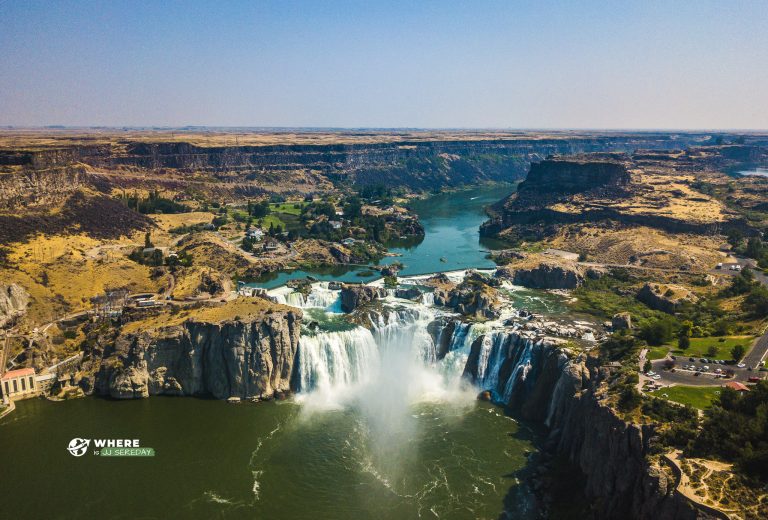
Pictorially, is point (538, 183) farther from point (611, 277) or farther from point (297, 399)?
point (297, 399)

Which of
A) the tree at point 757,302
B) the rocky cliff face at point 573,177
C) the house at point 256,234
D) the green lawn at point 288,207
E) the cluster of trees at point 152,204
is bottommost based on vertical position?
the house at point 256,234

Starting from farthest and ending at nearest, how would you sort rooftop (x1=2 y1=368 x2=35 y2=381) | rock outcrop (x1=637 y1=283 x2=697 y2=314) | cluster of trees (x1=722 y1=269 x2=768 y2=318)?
rock outcrop (x1=637 y1=283 x2=697 y2=314) < cluster of trees (x1=722 y1=269 x2=768 y2=318) < rooftop (x1=2 y1=368 x2=35 y2=381)

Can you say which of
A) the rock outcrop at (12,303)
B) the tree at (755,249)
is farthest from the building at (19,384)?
the tree at (755,249)

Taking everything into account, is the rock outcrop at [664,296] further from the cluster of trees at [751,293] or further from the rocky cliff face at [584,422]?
the rocky cliff face at [584,422]

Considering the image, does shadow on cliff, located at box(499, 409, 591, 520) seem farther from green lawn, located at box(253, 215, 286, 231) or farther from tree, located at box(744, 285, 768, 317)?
green lawn, located at box(253, 215, 286, 231)

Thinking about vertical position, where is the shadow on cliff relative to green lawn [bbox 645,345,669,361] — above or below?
below

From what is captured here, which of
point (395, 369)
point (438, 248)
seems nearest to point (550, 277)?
point (395, 369)

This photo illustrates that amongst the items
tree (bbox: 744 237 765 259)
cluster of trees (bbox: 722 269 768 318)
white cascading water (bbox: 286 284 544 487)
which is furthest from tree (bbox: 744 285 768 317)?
tree (bbox: 744 237 765 259)
